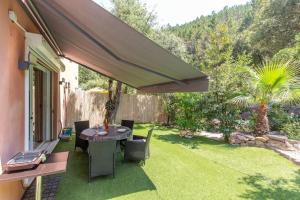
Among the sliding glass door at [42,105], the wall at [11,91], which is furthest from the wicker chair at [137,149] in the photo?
the sliding glass door at [42,105]

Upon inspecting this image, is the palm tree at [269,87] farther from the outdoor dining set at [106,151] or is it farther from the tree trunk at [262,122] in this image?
the outdoor dining set at [106,151]

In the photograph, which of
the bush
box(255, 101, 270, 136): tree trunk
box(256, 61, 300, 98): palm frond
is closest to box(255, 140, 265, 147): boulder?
box(255, 101, 270, 136): tree trunk

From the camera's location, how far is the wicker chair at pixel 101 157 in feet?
17.1

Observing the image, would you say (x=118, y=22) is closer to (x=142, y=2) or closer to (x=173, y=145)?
(x=173, y=145)

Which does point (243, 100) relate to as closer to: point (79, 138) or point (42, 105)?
point (79, 138)

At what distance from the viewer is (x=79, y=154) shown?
758 cm

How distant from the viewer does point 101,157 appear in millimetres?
5320

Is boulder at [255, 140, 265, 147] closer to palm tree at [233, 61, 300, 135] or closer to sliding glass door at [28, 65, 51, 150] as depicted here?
palm tree at [233, 61, 300, 135]

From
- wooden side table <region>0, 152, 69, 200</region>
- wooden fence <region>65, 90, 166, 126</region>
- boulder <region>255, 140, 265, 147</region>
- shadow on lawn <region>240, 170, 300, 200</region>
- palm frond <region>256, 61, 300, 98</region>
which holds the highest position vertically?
palm frond <region>256, 61, 300, 98</region>

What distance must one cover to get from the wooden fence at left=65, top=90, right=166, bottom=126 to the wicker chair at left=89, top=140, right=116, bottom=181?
326 inches

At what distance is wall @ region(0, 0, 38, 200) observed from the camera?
337 cm

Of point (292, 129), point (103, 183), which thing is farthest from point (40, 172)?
point (292, 129)

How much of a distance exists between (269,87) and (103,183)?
311 inches

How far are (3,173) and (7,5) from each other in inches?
108
